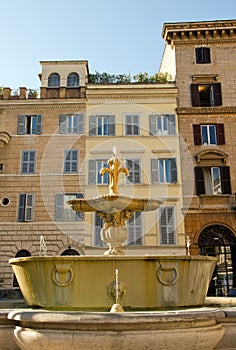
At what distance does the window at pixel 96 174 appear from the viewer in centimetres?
2513

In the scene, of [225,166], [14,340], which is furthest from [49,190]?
[14,340]

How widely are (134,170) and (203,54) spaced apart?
10074 mm

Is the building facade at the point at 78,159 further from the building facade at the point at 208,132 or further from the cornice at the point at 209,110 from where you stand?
the cornice at the point at 209,110

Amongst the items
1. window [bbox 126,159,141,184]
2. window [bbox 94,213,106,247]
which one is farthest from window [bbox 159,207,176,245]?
window [bbox 94,213,106,247]

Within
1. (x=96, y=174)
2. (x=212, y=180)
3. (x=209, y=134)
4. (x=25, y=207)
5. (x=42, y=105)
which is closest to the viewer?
(x=25, y=207)

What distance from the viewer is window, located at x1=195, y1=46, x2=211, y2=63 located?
27641 mm

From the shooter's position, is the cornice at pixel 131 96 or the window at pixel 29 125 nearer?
the window at pixel 29 125

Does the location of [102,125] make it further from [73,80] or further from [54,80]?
[54,80]

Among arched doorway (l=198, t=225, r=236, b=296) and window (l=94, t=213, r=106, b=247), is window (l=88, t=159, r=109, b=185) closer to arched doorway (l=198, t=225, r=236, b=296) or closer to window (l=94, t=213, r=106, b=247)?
window (l=94, t=213, r=106, b=247)

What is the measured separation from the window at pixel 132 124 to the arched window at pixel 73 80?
4.53 m

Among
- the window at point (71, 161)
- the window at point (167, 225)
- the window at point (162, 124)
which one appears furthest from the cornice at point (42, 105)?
the window at point (167, 225)

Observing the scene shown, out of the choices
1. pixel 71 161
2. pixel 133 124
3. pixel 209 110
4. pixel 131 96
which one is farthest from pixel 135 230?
pixel 209 110

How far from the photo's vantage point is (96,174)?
2530 centimetres

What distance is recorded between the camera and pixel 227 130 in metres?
25.9
